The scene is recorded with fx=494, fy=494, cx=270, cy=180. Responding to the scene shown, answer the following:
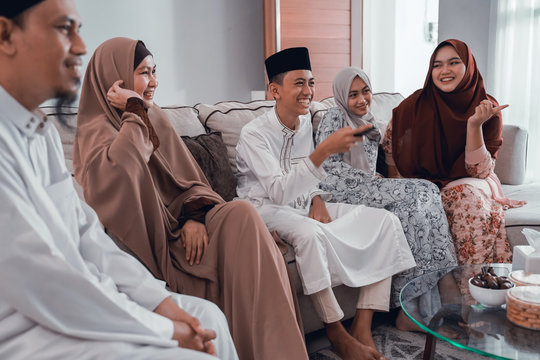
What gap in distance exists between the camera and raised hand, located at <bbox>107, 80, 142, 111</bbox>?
1625 mm

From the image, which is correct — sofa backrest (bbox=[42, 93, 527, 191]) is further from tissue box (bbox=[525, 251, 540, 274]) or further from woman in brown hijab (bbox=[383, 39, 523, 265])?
tissue box (bbox=[525, 251, 540, 274])

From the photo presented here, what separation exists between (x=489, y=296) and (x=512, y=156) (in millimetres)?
1785

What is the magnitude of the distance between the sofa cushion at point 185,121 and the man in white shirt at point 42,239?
1349 millimetres

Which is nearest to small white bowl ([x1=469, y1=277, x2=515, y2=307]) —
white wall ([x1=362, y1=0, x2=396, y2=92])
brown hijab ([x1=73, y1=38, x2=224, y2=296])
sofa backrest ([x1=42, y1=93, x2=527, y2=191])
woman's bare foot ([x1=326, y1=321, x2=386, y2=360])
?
woman's bare foot ([x1=326, y1=321, x2=386, y2=360])

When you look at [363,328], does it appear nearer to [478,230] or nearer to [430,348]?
[430,348]

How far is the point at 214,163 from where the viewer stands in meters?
2.15

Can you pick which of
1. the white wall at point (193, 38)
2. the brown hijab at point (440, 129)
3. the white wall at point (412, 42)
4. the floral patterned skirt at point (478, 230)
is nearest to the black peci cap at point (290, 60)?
the brown hijab at point (440, 129)

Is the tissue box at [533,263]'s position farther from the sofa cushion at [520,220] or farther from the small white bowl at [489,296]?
the sofa cushion at [520,220]

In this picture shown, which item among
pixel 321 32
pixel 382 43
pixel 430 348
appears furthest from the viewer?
pixel 382 43

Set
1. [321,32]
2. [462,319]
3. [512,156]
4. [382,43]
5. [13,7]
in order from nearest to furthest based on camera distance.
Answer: [13,7] < [462,319] < [512,156] < [321,32] < [382,43]

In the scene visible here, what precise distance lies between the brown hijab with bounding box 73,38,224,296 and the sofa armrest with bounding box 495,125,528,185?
2.00m

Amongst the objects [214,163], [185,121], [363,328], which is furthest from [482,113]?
[185,121]

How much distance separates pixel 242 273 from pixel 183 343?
1.76ft

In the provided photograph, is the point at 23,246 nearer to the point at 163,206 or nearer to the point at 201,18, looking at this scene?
the point at 163,206
